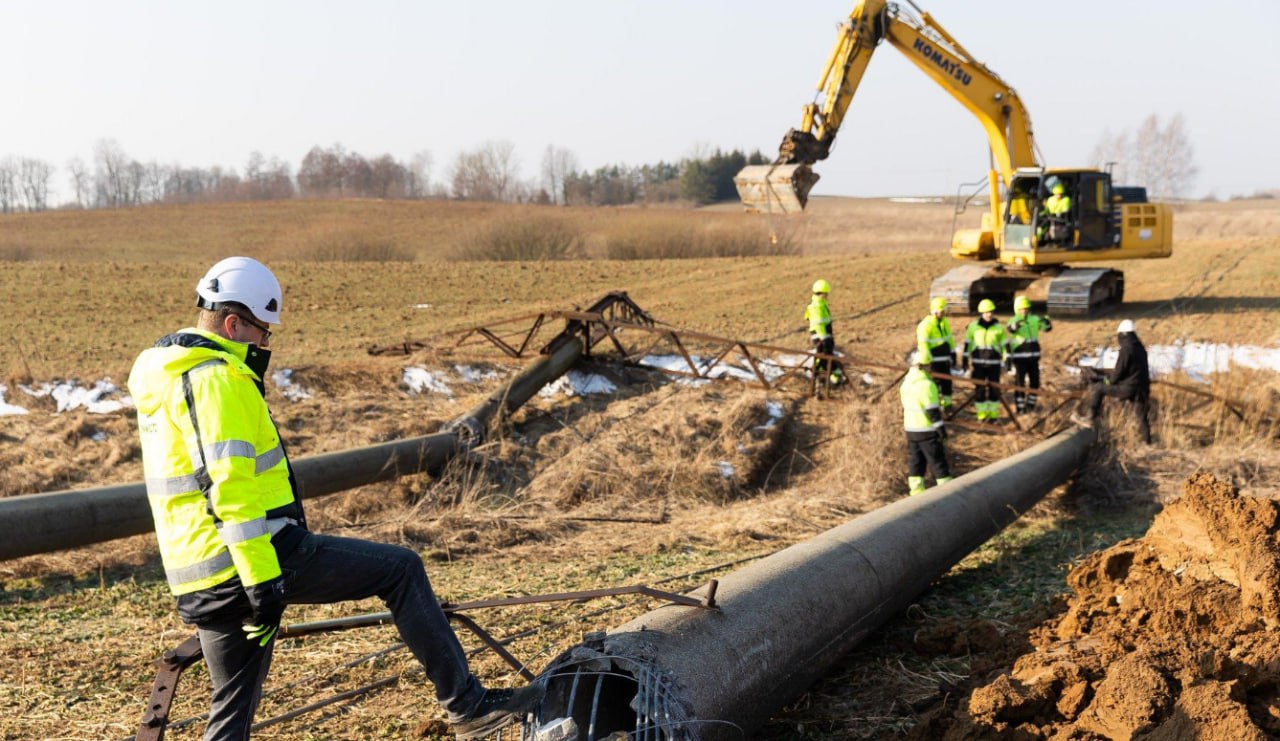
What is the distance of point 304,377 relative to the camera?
1384 centimetres

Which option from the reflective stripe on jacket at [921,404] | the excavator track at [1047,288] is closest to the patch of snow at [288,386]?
the reflective stripe on jacket at [921,404]

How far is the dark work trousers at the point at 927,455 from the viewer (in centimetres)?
1002

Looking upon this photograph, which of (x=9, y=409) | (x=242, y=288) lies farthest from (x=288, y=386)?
(x=242, y=288)

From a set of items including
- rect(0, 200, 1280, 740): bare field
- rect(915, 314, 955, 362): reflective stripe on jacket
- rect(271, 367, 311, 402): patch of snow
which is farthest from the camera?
rect(271, 367, 311, 402): patch of snow

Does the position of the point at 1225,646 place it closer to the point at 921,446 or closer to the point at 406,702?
the point at 406,702

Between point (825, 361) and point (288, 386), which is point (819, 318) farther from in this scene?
point (288, 386)

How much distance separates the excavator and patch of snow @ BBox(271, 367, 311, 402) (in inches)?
290

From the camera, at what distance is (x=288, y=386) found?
13594 millimetres

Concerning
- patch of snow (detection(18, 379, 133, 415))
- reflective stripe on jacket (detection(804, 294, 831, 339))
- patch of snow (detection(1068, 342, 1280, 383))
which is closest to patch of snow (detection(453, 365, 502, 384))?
patch of snow (detection(18, 379, 133, 415))

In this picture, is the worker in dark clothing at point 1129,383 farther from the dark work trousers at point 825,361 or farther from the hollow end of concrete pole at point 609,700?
the hollow end of concrete pole at point 609,700

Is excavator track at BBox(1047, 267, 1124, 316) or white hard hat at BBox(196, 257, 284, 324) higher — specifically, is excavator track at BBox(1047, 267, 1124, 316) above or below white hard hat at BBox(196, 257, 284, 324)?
below

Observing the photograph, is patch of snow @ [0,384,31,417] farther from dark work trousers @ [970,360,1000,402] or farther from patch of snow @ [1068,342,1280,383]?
patch of snow @ [1068,342,1280,383]

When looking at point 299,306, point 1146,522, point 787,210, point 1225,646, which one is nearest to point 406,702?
point 1225,646

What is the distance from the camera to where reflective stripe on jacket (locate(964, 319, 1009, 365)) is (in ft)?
44.2
